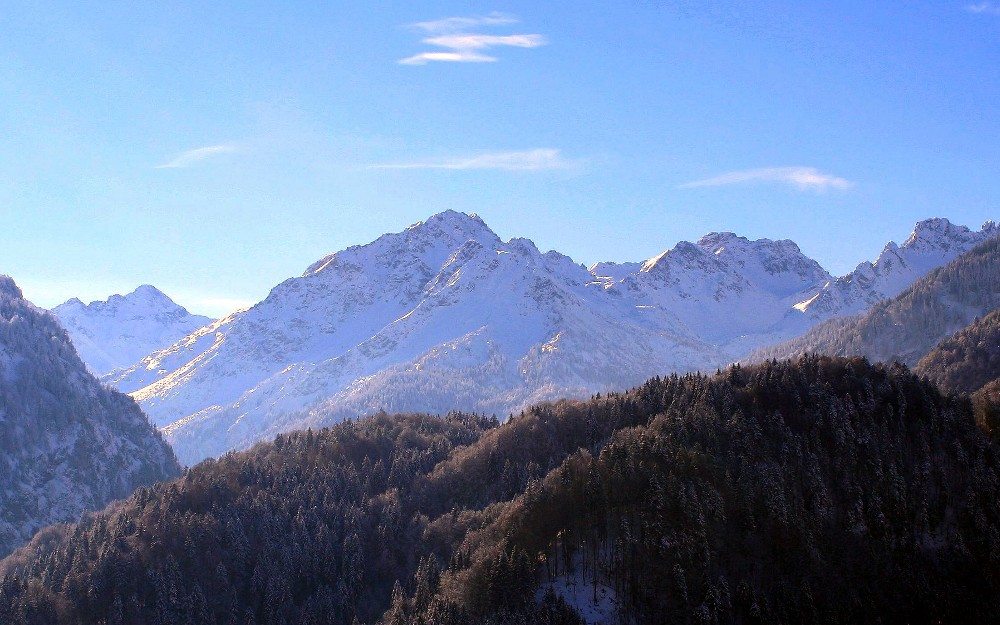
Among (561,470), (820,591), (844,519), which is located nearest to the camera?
(820,591)

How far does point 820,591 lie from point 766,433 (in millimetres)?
40947

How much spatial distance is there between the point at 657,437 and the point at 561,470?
19.2 meters

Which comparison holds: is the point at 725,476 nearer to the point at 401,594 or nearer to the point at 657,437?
the point at 657,437

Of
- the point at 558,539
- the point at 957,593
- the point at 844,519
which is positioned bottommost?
the point at 957,593

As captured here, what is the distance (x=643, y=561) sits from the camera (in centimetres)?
16050

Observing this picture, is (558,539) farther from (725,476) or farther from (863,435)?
(863,435)

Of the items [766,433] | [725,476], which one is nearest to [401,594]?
[725,476]

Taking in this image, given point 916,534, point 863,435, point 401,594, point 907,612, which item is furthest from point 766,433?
point 401,594

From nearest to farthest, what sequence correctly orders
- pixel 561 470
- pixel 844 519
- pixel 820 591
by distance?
1. pixel 820 591
2. pixel 844 519
3. pixel 561 470

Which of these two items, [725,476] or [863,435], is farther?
[863,435]

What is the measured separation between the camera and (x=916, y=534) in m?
176

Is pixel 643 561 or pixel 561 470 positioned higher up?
pixel 561 470

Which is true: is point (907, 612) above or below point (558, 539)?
below

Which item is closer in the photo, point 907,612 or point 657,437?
point 907,612
